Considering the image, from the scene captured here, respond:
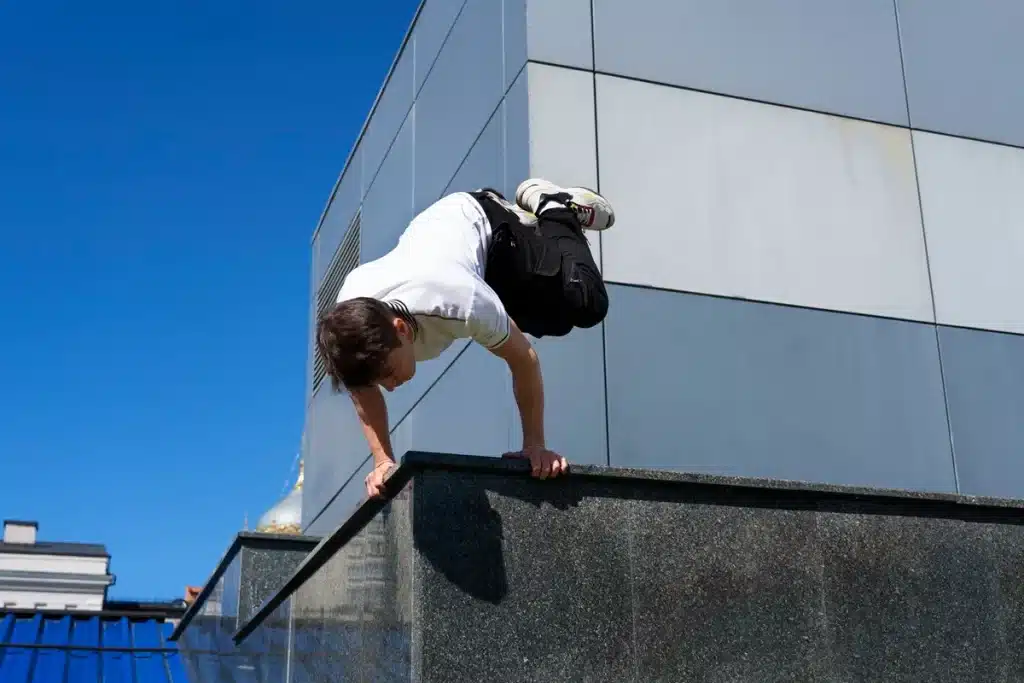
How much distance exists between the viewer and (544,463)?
17.5ft

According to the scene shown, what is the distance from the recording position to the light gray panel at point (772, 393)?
8492mm

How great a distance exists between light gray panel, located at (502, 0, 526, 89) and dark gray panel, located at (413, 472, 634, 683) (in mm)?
4789

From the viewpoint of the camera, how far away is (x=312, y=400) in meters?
15.7

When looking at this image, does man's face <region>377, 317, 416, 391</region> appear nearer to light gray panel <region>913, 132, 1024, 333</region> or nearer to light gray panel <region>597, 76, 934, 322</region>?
light gray panel <region>597, 76, 934, 322</region>

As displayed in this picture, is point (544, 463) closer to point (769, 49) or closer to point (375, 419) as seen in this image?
point (375, 419)

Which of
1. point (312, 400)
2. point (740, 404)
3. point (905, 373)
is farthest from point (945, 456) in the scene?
point (312, 400)

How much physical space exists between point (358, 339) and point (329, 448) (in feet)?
31.9

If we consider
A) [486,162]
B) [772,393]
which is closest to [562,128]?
[486,162]

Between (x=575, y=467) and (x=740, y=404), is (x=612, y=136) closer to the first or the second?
(x=740, y=404)

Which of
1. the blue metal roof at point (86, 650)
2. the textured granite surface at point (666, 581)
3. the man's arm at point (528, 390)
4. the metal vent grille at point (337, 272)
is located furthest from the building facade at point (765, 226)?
the blue metal roof at point (86, 650)

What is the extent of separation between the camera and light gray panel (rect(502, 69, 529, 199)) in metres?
8.91

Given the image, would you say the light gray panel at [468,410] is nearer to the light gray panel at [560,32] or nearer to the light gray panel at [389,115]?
the light gray panel at [560,32]

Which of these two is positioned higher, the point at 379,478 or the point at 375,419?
the point at 375,419

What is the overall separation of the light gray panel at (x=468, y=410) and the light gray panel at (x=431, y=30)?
3.57 meters
